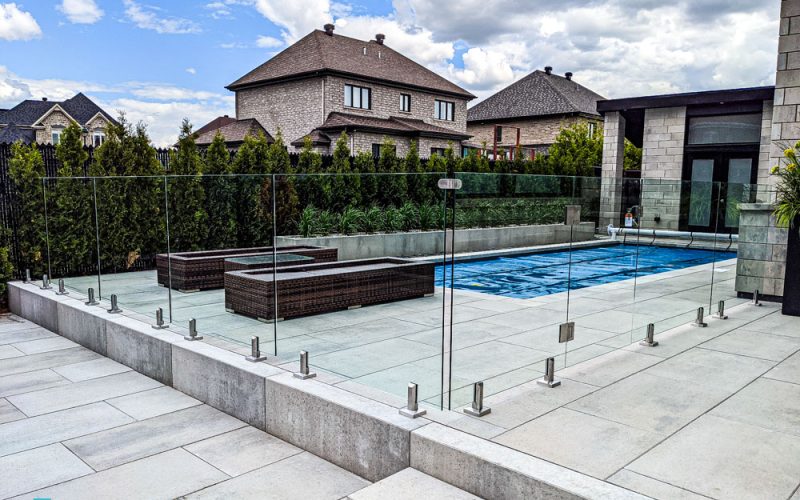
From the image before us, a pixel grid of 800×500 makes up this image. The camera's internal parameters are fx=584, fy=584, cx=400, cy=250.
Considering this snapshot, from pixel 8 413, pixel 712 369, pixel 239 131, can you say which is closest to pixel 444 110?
pixel 239 131

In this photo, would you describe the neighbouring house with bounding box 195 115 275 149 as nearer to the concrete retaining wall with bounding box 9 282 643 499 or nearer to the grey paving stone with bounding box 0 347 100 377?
the grey paving stone with bounding box 0 347 100 377

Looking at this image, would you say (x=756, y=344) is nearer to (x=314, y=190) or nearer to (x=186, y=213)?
(x=314, y=190)

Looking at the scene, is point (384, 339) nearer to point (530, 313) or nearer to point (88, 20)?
point (530, 313)

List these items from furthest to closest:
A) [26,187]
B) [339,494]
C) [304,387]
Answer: [26,187] → [304,387] → [339,494]

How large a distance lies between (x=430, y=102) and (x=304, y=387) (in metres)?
33.5

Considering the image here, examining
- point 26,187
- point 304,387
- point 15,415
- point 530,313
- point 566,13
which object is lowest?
point 15,415

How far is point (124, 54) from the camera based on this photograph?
2169 cm

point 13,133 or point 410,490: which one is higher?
point 13,133

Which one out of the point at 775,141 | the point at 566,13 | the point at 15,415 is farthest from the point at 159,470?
the point at 566,13

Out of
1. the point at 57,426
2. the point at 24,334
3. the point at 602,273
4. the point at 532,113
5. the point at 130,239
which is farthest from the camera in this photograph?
the point at 532,113

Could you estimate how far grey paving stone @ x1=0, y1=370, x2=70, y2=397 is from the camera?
5.55m

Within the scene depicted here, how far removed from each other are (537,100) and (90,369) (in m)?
43.4

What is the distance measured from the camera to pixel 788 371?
4984 millimetres

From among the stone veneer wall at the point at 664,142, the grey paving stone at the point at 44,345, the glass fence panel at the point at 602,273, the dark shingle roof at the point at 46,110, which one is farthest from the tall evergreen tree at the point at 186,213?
the dark shingle roof at the point at 46,110
